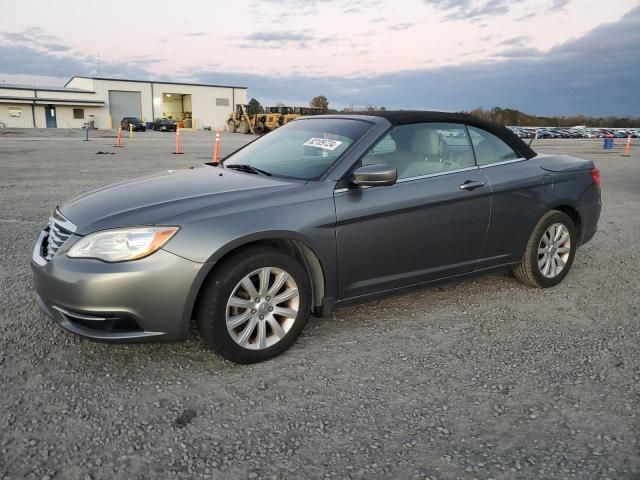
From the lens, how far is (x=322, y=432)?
267 centimetres

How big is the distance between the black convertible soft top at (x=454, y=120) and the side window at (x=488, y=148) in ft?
0.18

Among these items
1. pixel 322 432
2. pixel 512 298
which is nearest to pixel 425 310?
pixel 512 298

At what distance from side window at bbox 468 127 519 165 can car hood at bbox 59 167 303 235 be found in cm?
169

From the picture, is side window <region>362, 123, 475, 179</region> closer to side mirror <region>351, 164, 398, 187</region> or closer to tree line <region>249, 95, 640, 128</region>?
side mirror <region>351, 164, 398, 187</region>

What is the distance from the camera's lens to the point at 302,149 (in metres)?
4.15

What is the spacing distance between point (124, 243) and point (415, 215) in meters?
1.96

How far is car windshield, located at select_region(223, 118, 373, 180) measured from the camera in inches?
150

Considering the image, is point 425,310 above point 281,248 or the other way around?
the other way around

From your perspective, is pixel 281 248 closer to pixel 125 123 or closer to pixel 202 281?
pixel 202 281

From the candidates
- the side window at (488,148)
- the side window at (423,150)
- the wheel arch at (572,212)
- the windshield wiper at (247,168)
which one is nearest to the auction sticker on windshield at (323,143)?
the side window at (423,150)

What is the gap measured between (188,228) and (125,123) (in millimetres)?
51447

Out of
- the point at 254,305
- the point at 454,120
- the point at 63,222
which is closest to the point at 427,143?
the point at 454,120

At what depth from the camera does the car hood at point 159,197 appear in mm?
3150

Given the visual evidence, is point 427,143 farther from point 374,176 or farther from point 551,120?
point 551,120
